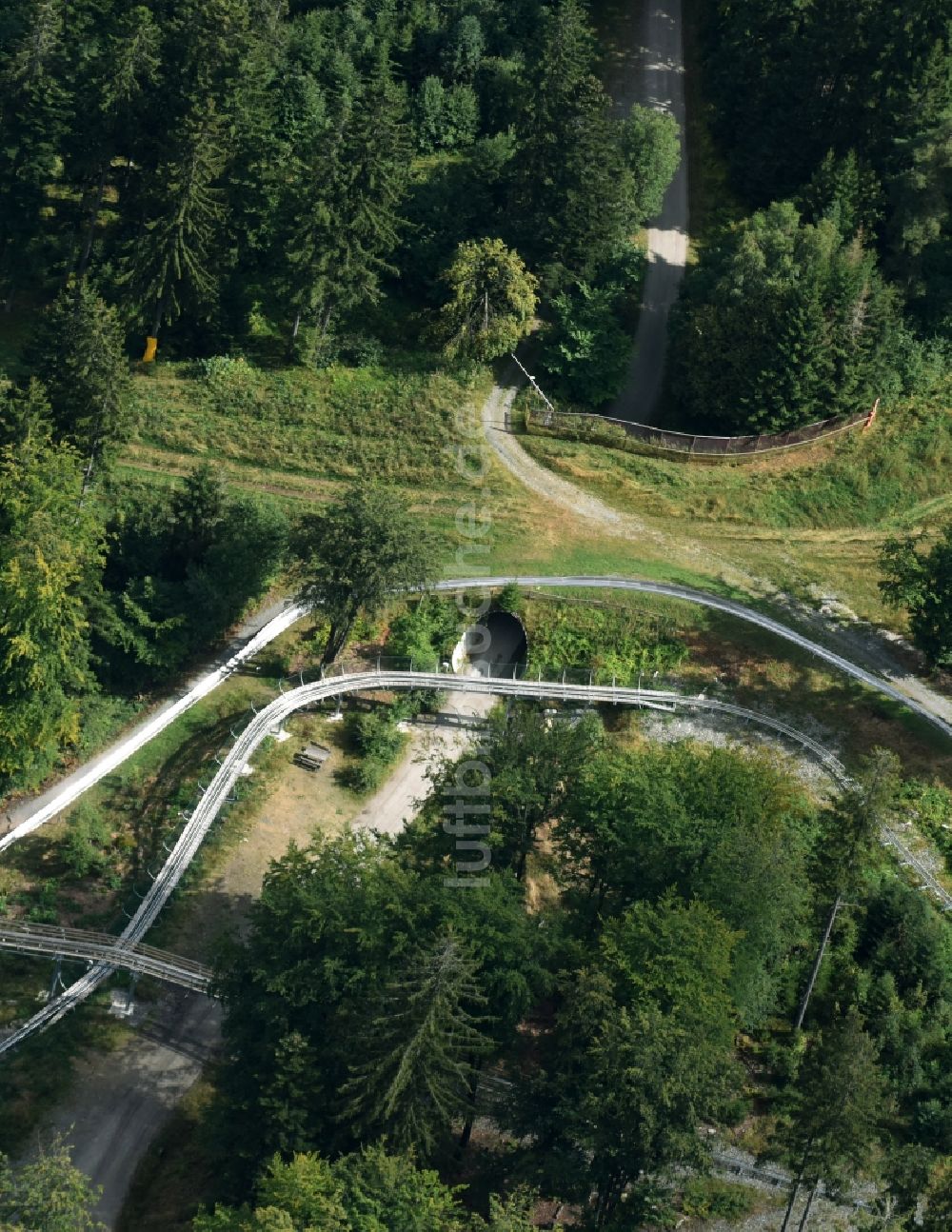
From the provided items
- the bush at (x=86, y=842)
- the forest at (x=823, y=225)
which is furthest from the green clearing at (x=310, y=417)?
the bush at (x=86, y=842)

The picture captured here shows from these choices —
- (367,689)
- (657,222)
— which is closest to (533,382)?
(657,222)

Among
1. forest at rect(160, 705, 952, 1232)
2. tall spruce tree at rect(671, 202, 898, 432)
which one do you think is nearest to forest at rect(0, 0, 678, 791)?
tall spruce tree at rect(671, 202, 898, 432)

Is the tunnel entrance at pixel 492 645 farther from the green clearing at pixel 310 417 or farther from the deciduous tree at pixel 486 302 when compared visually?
the deciduous tree at pixel 486 302

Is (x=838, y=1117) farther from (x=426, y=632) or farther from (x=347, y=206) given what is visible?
(x=347, y=206)

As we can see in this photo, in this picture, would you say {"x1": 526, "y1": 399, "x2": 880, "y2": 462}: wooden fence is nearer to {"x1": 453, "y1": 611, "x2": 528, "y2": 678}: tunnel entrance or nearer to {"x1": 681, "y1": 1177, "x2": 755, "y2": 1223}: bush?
{"x1": 453, "y1": 611, "x2": 528, "y2": 678}: tunnel entrance

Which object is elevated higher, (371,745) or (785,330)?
(785,330)

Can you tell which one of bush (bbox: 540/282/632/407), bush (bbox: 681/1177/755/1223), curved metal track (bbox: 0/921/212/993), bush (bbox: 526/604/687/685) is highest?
bush (bbox: 540/282/632/407)

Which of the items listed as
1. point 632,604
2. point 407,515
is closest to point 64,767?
point 407,515

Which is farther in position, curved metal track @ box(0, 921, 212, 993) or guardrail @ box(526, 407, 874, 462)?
guardrail @ box(526, 407, 874, 462)
